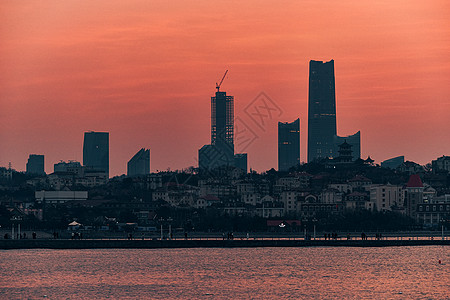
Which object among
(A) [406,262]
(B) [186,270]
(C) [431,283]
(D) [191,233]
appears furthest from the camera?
(D) [191,233]

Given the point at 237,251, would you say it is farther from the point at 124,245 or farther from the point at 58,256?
the point at 58,256

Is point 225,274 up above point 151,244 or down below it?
below

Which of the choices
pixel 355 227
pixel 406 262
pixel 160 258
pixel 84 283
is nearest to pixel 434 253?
pixel 406 262

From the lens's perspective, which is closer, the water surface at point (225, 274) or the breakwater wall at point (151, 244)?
the water surface at point (225, 274)

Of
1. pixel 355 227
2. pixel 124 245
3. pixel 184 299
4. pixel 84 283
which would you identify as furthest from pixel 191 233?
pixel 184 299

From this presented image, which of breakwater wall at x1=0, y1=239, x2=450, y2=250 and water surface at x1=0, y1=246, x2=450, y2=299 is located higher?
breakwater wall at x1=0, y1=239, x2=450, y2=250

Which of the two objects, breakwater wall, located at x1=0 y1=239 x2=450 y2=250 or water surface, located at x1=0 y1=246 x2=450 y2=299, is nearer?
water surface, located at x1=0 y1=246 x2=450 y2=299

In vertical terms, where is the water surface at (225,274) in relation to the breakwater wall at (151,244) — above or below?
below

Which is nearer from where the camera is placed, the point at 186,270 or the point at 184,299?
the point at 184,299

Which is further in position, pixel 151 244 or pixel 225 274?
pixel 151 244

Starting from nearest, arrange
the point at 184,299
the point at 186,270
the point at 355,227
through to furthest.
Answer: the point at 184,299 → the point at 186,270 → the point at 355,227
